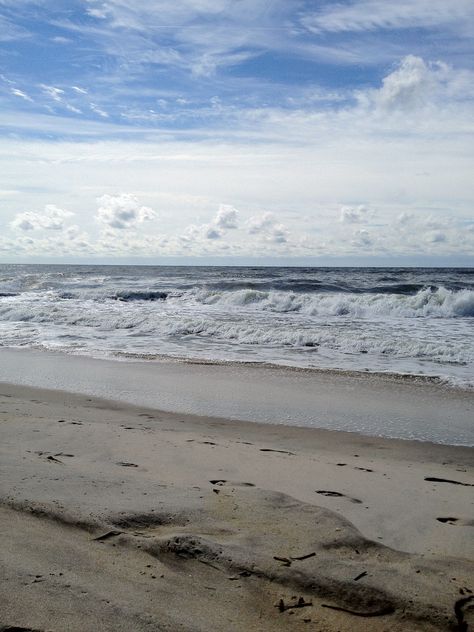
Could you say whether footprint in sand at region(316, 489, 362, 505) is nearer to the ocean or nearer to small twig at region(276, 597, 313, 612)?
small twig at region(276, 597, 313, 612)

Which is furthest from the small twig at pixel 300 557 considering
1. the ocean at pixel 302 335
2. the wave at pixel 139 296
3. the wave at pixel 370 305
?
the wave at pixel 139 296

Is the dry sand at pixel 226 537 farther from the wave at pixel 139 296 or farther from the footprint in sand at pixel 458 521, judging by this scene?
the wave at pixel 139 296

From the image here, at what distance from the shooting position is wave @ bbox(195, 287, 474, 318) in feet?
68.7

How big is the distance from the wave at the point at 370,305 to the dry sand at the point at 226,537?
634 inches

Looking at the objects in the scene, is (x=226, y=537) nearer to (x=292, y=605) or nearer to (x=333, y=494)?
(x=292, y=605)

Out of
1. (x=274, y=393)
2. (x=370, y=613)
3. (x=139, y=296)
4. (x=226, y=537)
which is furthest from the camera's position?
(x=139, y=296)

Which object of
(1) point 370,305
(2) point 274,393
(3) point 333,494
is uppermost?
(1) point 370,305

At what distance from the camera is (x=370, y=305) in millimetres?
22469

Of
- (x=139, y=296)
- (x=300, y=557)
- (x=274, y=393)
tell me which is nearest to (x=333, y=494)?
(x=300, y=557)

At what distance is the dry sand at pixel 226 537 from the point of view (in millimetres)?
2180

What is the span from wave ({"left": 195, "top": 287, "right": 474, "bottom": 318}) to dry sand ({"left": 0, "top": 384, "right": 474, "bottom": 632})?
16.1m

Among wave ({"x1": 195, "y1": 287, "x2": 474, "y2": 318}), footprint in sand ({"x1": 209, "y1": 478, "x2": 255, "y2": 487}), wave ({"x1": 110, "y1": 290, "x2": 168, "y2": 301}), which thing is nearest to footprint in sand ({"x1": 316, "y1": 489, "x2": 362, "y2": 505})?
footprint in sand ({"x1": 209, "y1": 478, "x2": 255, "y2": 487})

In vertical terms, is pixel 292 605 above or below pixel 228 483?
above

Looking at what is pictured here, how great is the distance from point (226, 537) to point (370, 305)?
20.6m
